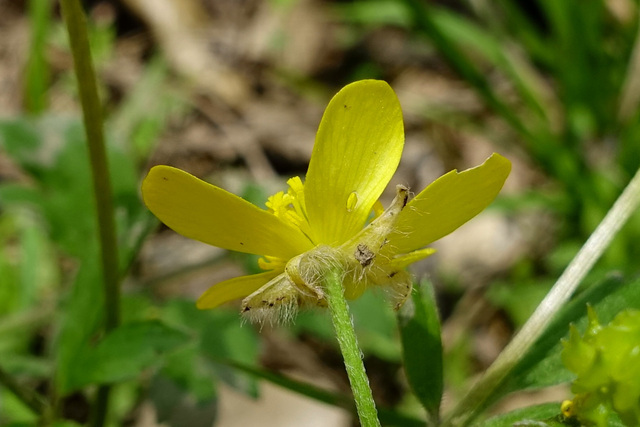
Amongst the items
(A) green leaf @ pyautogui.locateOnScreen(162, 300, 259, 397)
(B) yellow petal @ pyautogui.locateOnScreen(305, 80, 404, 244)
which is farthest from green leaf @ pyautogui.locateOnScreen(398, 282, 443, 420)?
(A) green leaf @ pyautogui.locateOnScreen(162, 300, 259, 397)

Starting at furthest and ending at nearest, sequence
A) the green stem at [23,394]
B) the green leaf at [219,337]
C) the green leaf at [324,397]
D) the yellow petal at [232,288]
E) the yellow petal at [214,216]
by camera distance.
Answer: the green leaf at [219,337], the green stem at [23,394], the green leaf at [324,397], the yellow petal at [232,288], the yellow petal at [214,216]

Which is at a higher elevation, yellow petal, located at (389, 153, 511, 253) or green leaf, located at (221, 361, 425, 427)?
yellow petal, located at (389, 153, 511, 253)

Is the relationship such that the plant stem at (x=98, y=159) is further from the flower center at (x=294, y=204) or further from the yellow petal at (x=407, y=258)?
the yellow petal at (x=407, y=258)

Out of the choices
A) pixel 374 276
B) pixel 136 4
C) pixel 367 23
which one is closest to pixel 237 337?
pixel 374 276

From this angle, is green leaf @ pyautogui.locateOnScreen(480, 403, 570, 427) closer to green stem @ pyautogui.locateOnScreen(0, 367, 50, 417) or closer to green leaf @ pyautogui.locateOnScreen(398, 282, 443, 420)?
green leaf @ pyautogui.locateOnScreen(398, 282, 443, 420)

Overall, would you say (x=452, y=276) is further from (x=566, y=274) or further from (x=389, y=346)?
(x=566, y=274)

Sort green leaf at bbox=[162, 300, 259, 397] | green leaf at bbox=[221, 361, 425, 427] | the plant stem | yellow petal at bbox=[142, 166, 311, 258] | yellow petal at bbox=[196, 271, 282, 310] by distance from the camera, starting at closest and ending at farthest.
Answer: yellow petal at bbox=[142, 166, 311, 258], yellow petal at bbox=[196, 271, 282, 310], the plant stem, green leaf at bbox=[221, 361, 425, 427], green leaf at bbox=[162, 300, 259, 397]

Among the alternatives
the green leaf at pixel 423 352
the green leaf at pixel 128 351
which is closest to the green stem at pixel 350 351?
the green leaf at pixel 423 352

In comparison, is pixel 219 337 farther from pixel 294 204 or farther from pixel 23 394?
pixel 294 204
